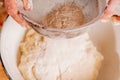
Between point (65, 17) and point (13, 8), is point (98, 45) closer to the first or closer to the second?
point (65, 17)

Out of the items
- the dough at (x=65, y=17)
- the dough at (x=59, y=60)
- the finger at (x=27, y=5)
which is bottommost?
the dough at (x=59, y=60)

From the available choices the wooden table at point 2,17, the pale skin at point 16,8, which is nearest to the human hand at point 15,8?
the pale skin at point 16,8

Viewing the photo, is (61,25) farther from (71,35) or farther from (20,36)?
(20,36)

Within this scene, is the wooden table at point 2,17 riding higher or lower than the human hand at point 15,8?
lower

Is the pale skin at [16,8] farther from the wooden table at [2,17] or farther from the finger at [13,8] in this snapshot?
the wooden table at [2,17]

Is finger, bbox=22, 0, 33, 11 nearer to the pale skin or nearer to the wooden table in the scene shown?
the pale skin

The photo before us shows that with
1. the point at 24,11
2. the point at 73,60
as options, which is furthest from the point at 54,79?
the point at 24,11

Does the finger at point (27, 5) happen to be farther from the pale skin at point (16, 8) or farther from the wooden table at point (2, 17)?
the wooden table at point (2, 17)

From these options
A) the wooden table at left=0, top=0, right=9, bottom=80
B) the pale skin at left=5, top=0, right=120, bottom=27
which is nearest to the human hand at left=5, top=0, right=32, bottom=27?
the pale skin at left=5, top=0, right=120, bottom=27
